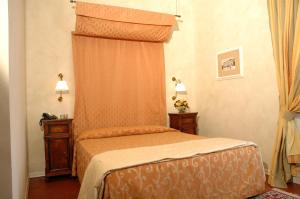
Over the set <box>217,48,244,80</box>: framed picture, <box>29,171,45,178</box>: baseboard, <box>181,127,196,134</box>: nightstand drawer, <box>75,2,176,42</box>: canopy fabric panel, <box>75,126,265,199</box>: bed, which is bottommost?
<box>29,171,45,178</box>: baseboard

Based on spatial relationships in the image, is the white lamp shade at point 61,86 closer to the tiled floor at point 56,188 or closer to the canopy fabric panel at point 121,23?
the canopy fabric panel at point 121,23

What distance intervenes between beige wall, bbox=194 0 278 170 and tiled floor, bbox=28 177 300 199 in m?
0.89

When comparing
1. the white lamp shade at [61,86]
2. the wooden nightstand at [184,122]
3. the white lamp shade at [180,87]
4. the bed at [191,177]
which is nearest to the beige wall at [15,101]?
the bed at [191,177]

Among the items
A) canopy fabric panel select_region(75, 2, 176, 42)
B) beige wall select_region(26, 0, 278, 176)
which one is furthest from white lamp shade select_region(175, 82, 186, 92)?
canopy fabric panel select_region(75, 2, 176, 42)

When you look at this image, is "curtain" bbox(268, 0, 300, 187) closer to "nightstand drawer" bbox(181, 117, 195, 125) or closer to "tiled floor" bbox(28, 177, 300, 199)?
"tiled floor" bbox(28, 177, 300, 199)

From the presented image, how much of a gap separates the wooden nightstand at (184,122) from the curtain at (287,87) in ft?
4.64

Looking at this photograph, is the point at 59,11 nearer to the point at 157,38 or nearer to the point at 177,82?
the point at 157,38

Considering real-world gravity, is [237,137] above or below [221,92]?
below

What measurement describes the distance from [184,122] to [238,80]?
107 centimetres

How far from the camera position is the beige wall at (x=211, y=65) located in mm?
3121

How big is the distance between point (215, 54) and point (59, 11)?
2.52m

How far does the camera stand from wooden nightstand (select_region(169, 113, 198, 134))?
386 centimetres

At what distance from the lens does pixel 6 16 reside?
114 centimetres

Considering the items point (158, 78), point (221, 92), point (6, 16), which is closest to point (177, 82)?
point (158, 78)
